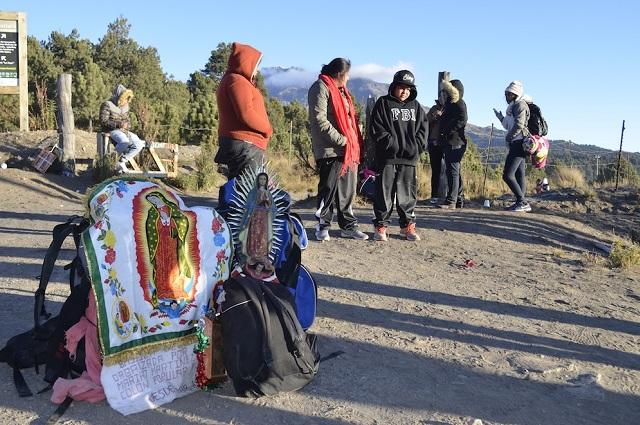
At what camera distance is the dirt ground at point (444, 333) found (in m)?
2.92

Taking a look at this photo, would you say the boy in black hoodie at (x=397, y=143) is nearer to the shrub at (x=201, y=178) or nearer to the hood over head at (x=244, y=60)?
the hood over head at (x=244, y=60)

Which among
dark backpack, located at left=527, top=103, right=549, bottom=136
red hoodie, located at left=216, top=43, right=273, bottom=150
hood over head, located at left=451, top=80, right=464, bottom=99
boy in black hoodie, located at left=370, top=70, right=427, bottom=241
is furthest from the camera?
hood over head, located at left=451, top=80, right=464, bottom=99

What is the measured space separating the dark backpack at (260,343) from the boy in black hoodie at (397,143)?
3.72 meters

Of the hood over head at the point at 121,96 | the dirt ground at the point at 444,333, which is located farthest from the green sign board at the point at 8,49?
the dirt ground at the point at 444,333

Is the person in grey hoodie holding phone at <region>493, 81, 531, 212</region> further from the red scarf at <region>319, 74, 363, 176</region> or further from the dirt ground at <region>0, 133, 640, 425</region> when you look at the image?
the red scarf at <region>319, 74, 363, 176</region>

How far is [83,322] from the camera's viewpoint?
9.95ft

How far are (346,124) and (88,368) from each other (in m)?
4.08

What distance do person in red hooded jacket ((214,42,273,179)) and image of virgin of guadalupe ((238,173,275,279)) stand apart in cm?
151

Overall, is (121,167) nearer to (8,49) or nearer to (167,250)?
(8,49)

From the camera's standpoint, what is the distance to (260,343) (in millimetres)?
2904

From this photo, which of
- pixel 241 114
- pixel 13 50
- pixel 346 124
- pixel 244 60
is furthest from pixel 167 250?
pixel 13 50

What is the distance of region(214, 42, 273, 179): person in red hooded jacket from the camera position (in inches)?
196

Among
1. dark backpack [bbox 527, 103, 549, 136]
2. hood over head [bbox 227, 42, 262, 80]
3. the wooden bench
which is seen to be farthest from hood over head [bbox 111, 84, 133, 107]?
dark backpack [bbox 527, 103, 549, 136]

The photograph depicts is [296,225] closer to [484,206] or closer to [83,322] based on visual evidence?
[83,322]
